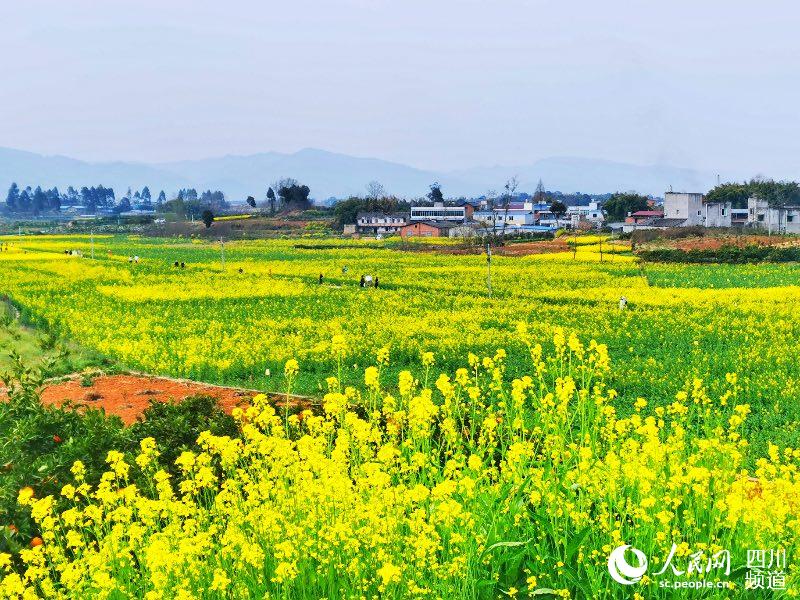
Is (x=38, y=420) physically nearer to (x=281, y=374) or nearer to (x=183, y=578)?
(x=183, y=578)

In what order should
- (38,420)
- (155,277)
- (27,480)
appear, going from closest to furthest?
(27,480) → (38,420) → (155,277)

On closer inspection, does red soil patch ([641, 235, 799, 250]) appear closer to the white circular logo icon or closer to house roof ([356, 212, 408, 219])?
house roof ([356, 212, 408, 219])

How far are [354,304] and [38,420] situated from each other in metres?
21.1

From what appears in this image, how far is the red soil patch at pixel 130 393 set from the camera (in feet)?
43.7

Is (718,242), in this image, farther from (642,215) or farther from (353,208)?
(353,208)

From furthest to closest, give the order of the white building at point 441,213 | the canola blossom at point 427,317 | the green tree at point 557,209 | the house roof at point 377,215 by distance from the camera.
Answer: the green tree at point 557,209, the white building at point 441,213, the house roof at point 377,215, the canola blossom at point 427,317

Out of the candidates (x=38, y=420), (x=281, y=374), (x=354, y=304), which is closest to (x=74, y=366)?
(x=281, y=374)

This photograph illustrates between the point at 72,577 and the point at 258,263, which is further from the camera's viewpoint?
the point at 258,263

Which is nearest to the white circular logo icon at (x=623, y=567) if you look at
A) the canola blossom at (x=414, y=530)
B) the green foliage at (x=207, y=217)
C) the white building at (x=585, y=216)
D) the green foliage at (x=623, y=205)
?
the canola blossom at (x=414, y=530)

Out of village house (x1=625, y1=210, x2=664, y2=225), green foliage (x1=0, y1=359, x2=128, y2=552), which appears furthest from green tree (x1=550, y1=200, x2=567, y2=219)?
green foliage (x1=0, y1=359, x2=128, y2=552)

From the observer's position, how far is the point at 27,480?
8.45 m

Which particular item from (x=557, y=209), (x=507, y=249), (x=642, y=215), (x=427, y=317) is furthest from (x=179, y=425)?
(x=557, y=209)

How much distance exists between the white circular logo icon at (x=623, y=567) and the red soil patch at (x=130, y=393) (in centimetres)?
805

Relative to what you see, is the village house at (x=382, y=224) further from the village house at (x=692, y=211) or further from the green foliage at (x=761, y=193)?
the green foliage at (x=761, y=193)
